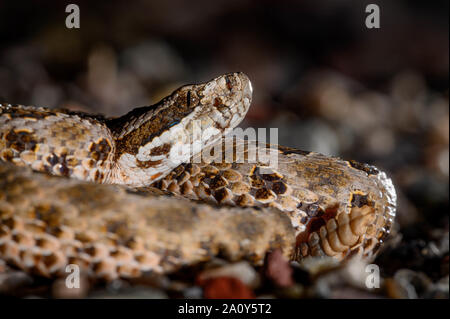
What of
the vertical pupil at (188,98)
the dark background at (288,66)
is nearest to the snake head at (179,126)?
the vertical pupil at (188,98)

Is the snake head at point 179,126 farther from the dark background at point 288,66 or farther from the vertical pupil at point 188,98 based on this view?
the dark background at point 288,66

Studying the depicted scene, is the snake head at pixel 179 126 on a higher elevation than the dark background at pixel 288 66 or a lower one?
lower

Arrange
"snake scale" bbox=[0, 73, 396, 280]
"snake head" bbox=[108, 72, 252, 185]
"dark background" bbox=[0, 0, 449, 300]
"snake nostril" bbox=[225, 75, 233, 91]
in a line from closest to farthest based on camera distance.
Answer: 1. "snake scale" bbox=[0, 73, 396, 280]
2. "snake head" bbox=[108, 72, 252, 185]
3. "snake nostril" bbox=[225, 75, 233, 91]
4. "dark background" bbox=[0, 0, 449, 300]

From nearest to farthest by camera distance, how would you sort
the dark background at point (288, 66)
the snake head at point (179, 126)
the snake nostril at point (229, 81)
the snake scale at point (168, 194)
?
1. the snake scale at point (168, 194)
2. the snake head at point (179, 126)
3. the snake nostril at point (229, 81)
4. the dark background at point (288, 66)

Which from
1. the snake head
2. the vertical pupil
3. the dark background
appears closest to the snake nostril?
the snake head

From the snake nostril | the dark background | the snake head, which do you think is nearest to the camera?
the snake head

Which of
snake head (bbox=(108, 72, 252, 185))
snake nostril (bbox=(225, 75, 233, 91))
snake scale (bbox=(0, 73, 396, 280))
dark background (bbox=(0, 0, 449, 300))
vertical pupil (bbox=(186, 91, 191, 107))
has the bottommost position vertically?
snake scale (bbox=(0, 73, 396, 280))

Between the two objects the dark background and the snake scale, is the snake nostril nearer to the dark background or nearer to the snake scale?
the snake scale

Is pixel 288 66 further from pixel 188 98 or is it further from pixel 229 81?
pixel 188 98
